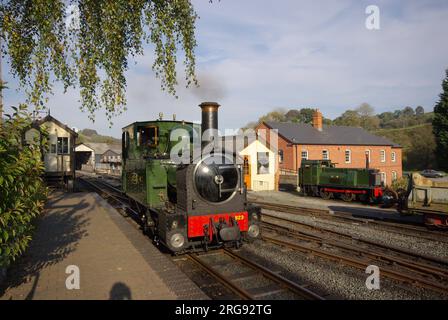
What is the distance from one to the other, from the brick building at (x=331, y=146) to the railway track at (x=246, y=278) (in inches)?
1019

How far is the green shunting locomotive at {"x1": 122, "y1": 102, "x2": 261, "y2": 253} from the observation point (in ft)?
25.1

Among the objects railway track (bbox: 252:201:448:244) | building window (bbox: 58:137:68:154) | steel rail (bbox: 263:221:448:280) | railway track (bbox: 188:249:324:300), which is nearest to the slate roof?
railway track (bbox: 252:201:448:244)

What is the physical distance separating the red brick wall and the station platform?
24831 millimetres

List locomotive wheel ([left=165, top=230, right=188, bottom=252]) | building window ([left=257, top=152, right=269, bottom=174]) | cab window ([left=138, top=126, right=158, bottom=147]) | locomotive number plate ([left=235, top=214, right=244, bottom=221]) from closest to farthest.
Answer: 1. locomotive wheel ([left=165, top=230, right=188, bottom=252])
2. locomotive number plate ([left=235, top=214, right=244, bottom=221])
3. cab window ([left=138, top=126, right=158, bottom=147])
4. building window ([left=257, top=152, right=269, bottom=174])

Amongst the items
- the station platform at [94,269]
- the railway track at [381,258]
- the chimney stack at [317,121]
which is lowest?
the railway track at [381,258]

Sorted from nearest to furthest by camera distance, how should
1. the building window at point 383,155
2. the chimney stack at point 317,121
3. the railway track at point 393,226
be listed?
the railway track at point 393,226, the chimney stack at point 317,121, the building window at point 383,155

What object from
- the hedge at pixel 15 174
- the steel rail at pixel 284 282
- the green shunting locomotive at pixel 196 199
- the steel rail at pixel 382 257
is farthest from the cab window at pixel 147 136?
the hedge at pixel 15 174

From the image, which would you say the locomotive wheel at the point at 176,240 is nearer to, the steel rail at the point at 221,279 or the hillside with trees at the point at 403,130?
the steel rail at the point at 221,279

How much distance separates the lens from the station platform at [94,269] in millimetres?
5520

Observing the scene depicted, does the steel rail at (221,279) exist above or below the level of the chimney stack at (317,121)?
below

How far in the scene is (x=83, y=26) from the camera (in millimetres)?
6730

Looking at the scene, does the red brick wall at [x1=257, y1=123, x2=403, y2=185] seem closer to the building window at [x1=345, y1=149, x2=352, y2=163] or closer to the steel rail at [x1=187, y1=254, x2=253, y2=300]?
the building window at [x1=345, y1=149, x2=352, y2=163]

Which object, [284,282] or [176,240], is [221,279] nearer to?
[284,282]

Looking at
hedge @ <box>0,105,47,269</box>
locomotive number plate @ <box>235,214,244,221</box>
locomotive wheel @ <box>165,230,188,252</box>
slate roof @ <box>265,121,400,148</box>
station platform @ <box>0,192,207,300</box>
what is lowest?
station platform @ <box>0,192,207,300</box>
